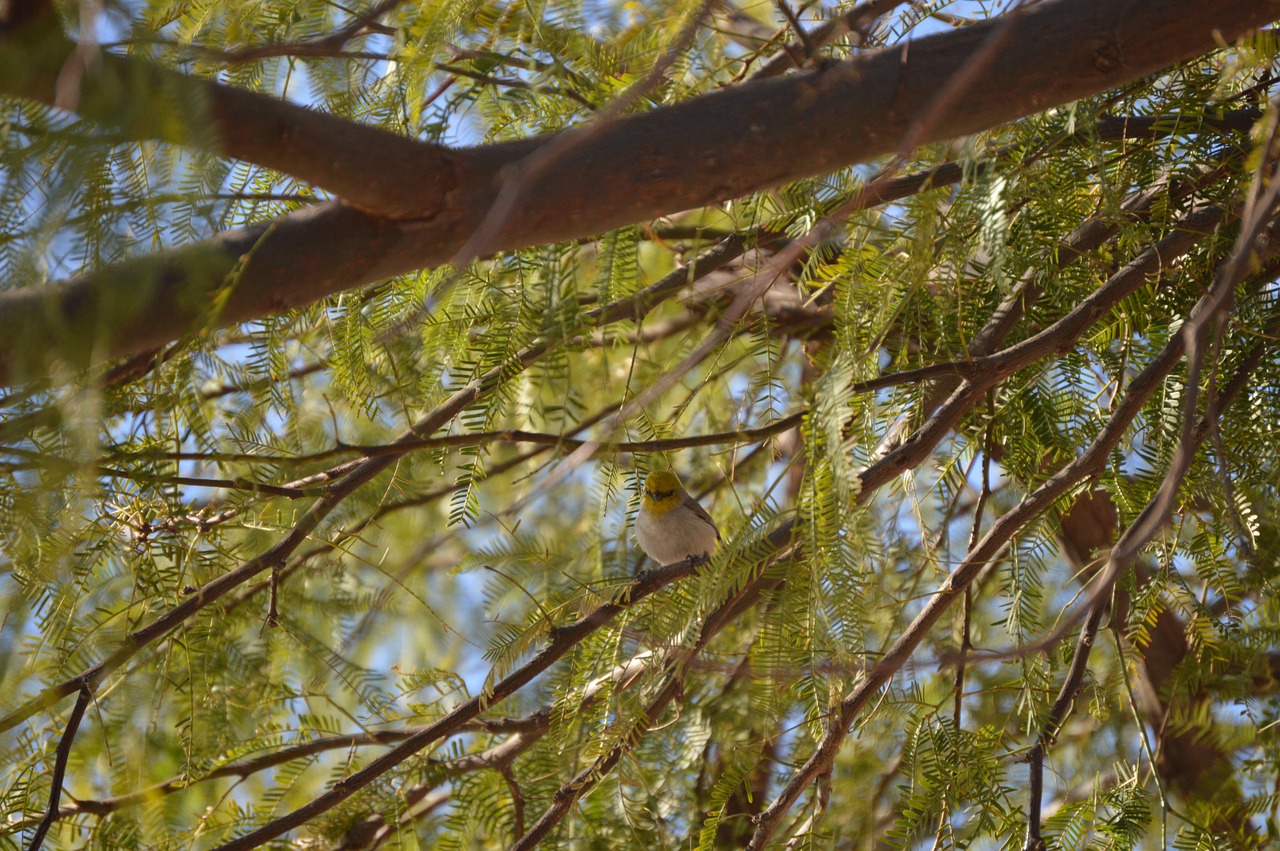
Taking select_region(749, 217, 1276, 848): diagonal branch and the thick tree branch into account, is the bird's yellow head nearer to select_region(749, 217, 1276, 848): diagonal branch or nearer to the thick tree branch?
select_region(749, 217, 1276, 848): diagonal branch

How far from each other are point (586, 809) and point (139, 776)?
0.98 meters

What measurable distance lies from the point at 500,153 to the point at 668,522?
2231mm

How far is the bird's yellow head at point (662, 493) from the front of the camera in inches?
128

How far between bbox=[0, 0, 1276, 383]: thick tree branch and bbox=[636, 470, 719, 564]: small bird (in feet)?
6.91

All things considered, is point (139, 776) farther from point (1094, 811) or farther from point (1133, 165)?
point (1133, 165)

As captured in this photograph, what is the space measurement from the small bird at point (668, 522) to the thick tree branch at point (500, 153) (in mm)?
2108

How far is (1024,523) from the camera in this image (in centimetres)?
172

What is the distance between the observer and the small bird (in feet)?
10.7

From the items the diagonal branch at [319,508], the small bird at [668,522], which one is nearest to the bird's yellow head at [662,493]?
the small bird at [668,522]

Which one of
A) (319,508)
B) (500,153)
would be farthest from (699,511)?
(500,153)

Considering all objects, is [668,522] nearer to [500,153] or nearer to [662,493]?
[662,493]

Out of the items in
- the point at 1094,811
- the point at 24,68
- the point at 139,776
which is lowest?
the point at 1094,811

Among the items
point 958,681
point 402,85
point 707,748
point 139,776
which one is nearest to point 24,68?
point 402,85

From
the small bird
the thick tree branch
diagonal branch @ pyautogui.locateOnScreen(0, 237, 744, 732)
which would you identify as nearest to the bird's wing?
the small bird
